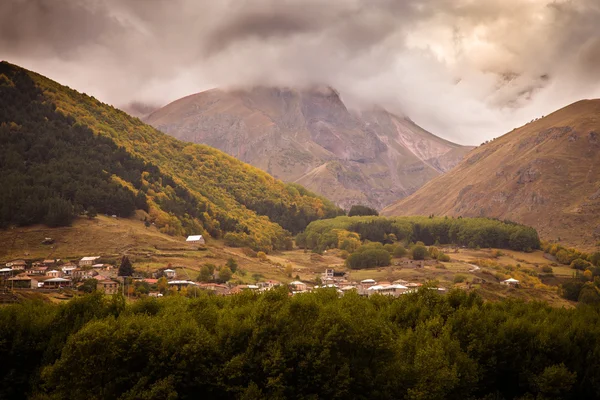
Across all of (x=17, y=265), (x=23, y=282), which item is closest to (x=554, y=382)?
(x=23, y=282)

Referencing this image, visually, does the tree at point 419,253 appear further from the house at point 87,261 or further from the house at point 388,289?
the house at point 87,261

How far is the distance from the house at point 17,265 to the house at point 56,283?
13280mm

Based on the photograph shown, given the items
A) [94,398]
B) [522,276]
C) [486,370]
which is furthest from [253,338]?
[522,276]

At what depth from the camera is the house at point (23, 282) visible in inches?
3734

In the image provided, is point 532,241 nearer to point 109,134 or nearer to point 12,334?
point 109,134

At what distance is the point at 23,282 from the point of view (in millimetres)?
96375

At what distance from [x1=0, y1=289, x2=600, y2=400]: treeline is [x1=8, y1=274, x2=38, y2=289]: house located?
44781 millimetres

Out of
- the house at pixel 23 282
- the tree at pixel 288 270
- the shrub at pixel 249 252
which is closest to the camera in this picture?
the house at pixel 23 282

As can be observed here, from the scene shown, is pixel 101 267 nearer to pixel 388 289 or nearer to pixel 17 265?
pixel 17 265

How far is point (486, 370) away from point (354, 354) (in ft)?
37.5

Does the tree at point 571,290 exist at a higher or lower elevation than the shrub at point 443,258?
lower

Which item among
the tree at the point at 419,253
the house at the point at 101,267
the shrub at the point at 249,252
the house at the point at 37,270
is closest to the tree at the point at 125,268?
the house at the point at 101,267

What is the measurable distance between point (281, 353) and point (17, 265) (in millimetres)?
81314

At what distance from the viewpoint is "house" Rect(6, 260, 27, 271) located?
10778 cm
